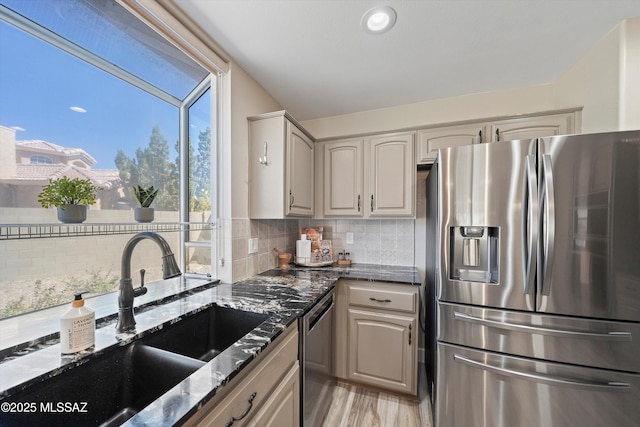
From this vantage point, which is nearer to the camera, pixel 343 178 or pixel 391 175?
pixel 391 175

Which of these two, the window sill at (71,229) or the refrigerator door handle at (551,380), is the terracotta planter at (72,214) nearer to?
the window sill at (71,229)

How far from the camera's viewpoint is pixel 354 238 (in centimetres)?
252

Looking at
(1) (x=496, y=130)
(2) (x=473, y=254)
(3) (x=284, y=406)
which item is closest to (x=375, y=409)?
(3) (x=284, y=406)

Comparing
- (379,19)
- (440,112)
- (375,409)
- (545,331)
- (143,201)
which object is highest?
(379,19)

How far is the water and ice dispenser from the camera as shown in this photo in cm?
137

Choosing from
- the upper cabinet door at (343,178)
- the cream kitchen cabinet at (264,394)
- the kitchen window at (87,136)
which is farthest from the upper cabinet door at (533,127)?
the kitchen window at (87,136)

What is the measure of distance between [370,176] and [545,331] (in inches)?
60.3

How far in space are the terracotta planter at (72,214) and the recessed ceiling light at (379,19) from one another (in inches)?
63.3

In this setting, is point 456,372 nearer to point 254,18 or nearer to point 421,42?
point 421,42

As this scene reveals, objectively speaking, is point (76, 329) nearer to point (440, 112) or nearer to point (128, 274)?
point (128, 274)

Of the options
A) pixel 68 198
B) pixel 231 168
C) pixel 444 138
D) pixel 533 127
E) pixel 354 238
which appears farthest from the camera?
pixel 354 238

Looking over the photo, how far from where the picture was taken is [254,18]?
129 cm

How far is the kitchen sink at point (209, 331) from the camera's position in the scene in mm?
1104

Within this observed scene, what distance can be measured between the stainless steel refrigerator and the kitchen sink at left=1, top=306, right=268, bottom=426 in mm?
1222
